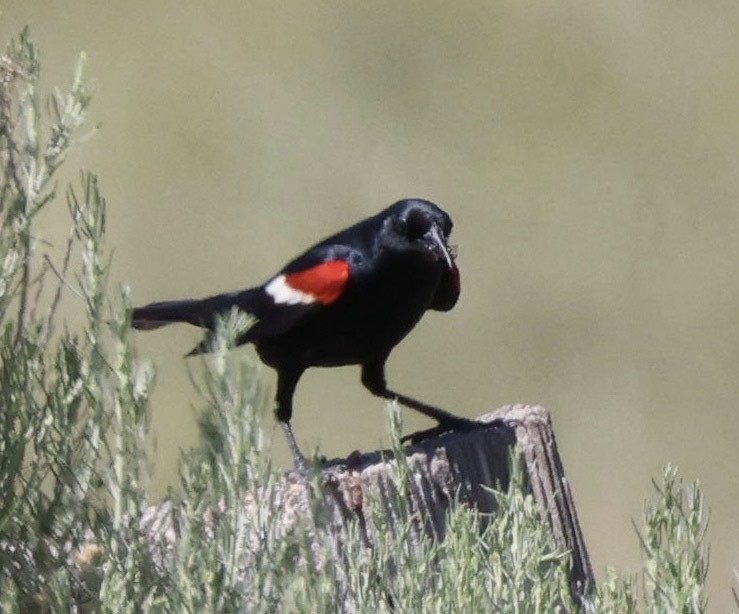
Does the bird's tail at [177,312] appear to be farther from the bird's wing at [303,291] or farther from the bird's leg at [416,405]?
the bird's leg at [416,405]

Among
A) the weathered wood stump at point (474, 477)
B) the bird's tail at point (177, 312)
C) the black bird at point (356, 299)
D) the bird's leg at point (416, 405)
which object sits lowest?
the weathered wood stump at point (474, 477)

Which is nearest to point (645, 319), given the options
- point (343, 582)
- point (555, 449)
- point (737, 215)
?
point (737, 215)

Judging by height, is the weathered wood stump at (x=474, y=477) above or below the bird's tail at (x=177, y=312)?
below

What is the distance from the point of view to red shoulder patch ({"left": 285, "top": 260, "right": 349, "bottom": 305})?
302cm

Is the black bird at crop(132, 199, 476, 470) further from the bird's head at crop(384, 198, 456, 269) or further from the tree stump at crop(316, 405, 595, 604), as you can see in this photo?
the tree stump at crop(316, 405, 595, 604)

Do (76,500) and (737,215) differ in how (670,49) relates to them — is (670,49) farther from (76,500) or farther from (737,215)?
(76,500)

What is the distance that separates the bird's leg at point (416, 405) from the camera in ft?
8.83

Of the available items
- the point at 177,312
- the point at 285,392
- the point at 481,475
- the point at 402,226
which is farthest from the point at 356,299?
the point at 481,475

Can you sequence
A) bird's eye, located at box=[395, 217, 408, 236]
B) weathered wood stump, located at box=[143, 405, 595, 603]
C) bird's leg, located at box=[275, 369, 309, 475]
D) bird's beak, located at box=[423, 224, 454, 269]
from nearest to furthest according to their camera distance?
weathered wood stump, located at box=[143, 405, 595, 603], bird's beak, located at box=[423, 224, 454, 269], bird's eye, located at box=[395, 217, 408, 236], bird's leg, located at box=[275, 369, 309, 475]

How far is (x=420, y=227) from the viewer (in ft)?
9.88

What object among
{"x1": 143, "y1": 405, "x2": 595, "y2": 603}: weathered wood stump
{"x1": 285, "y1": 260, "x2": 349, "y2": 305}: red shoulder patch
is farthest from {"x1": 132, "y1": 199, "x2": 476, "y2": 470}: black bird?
{"x1": 143, "y1": 405, "x2": 595, "y2": 603}: weathered wood stump

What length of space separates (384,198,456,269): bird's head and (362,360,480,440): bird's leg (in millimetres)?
321

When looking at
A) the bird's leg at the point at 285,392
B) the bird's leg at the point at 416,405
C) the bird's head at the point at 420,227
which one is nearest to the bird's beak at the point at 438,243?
the bird's head at the point at 420,227

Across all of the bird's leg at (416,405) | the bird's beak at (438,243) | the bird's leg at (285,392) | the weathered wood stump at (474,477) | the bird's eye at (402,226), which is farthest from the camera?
the bird's leg at (285,392)
